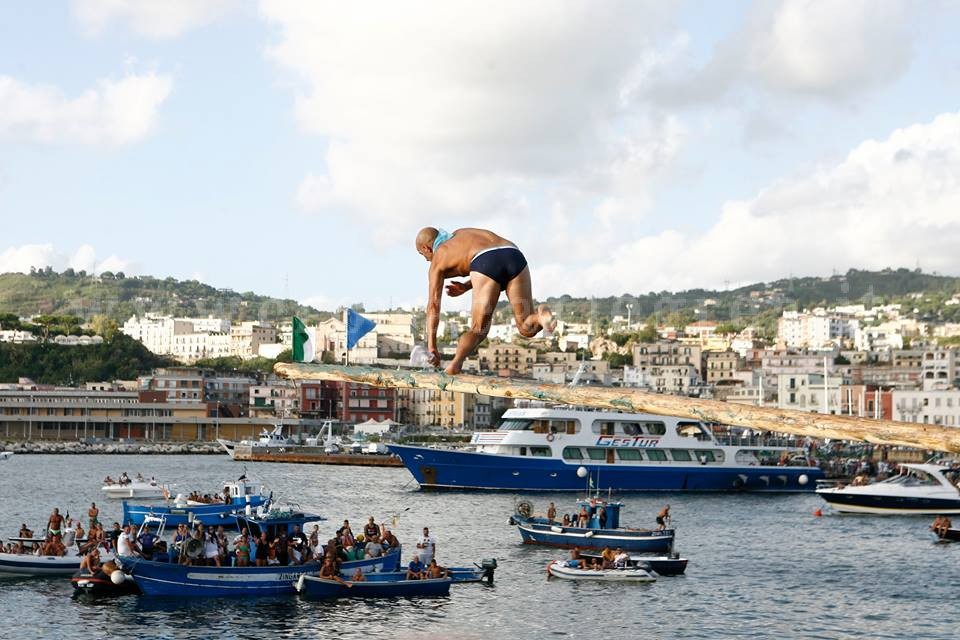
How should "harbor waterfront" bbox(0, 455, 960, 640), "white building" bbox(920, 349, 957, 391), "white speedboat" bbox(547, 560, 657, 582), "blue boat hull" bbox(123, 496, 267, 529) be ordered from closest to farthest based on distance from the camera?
"harbor waterfront" bbox(0, 455, 960, 640) < "white speedboat" bbox(547, 560, 657, 582) < "blue boat hull" bbox(123, 496, 267, 529) < "white building" bbox(920, 349, 957, 391)

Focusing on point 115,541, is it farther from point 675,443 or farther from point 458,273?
point 675,443

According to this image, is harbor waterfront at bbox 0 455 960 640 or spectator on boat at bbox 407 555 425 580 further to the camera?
spectator on boat at bbox 407 555 425 580

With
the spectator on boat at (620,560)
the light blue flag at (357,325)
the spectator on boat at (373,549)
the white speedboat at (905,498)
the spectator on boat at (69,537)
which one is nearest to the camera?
the light blue flag at (357,325)

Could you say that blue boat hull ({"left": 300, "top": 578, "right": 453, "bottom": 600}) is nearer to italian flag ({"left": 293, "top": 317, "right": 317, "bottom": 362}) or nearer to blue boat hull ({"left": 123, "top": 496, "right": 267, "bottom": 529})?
blue boat hull ({"left": 123, "top": 496, "right": 267, "bottom": 529})

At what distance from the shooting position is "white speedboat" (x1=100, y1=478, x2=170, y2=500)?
78.9m

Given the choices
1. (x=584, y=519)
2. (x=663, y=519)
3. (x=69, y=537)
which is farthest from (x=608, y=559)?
(x=69, y=537)

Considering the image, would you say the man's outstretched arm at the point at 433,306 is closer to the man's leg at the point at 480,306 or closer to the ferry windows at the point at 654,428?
the man's leg at the point at 480,306

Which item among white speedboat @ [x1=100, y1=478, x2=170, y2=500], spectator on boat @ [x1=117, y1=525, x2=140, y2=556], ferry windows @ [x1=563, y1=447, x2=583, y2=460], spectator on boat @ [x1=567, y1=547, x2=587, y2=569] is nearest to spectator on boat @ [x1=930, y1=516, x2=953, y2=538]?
spectator on boat @ [x1=567, y1=547, x2=587, y2=569]

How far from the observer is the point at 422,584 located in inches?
1535

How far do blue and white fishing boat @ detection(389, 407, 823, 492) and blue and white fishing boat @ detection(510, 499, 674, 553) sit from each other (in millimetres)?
23913

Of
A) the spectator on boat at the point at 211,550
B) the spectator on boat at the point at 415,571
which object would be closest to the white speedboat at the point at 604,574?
the spectator on boat at the point at 415,571

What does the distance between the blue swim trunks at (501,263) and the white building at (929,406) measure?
443 ft

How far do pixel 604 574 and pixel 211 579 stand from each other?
1250 cm

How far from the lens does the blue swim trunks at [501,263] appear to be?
289 inches
